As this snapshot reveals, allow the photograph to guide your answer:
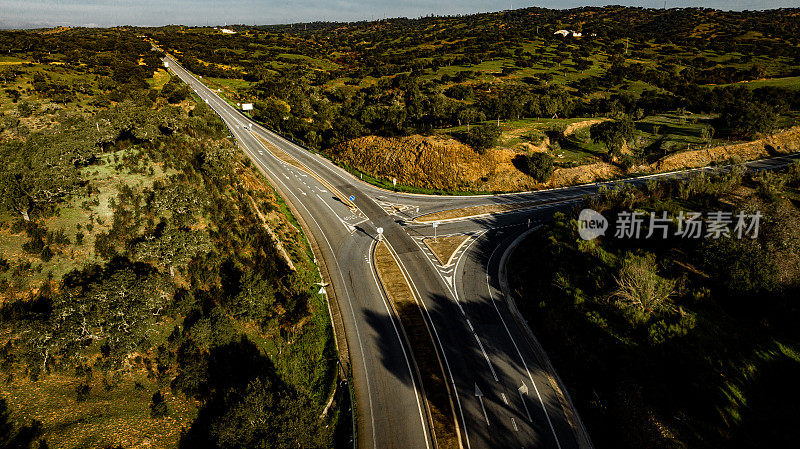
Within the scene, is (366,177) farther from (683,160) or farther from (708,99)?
(708,99)

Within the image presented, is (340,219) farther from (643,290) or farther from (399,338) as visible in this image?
(643,290)

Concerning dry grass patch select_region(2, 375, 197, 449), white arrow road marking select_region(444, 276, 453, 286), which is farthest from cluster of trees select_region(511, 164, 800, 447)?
dry grass patch select_region(2, 375, 197, 449)

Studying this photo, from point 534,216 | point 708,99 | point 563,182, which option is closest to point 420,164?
point 534,216

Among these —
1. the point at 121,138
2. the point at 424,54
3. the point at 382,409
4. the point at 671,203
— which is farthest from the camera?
the point at 424,54

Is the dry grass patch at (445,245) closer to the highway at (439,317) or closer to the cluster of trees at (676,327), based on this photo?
the highway at (439,317)

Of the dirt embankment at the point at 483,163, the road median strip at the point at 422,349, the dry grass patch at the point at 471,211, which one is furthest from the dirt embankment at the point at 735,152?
the road median strip at the point at 422,349

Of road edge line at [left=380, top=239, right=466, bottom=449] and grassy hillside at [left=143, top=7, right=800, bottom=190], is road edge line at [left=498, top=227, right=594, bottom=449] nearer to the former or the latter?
road edge line at [left=380, top=239, right=466, bottom=449]
